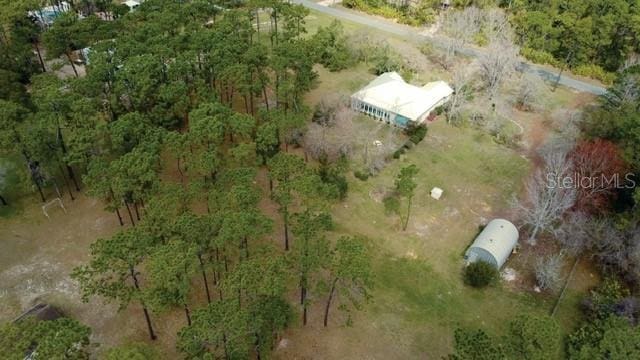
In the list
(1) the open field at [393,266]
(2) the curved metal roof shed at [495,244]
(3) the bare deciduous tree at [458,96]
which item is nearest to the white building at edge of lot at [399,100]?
(3) the bare deciduous tree at [458,96]

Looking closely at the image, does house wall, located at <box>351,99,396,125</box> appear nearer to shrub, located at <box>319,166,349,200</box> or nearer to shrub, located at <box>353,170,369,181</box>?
shrub, located at <box>353,170,369,181</box>

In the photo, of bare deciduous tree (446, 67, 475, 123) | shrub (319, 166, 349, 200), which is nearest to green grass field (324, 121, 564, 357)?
shrub (319, 166, 349, 200)

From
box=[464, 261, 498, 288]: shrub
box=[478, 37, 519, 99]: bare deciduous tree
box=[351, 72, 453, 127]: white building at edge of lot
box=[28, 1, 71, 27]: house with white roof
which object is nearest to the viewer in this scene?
box=[464, 261, 498, 288]: shrub

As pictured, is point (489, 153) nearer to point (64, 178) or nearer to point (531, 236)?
point (531, 236)

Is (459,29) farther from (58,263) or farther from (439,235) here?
(58,263)

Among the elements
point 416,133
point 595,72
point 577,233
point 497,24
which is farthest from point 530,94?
point 577,233

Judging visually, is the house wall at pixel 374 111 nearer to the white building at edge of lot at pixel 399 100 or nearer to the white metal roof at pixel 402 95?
the white building at edge of lot at pixel 399 100

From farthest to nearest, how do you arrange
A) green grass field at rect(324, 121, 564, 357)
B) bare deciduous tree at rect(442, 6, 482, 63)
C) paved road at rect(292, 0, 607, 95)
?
bare deciduous tree at rect(442, 6, 482, 63) → paved road at rect(292, 0, 607, 95) → green grass field at rect(324, 121, 564, 357)

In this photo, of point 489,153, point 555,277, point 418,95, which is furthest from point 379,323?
point 418,95
